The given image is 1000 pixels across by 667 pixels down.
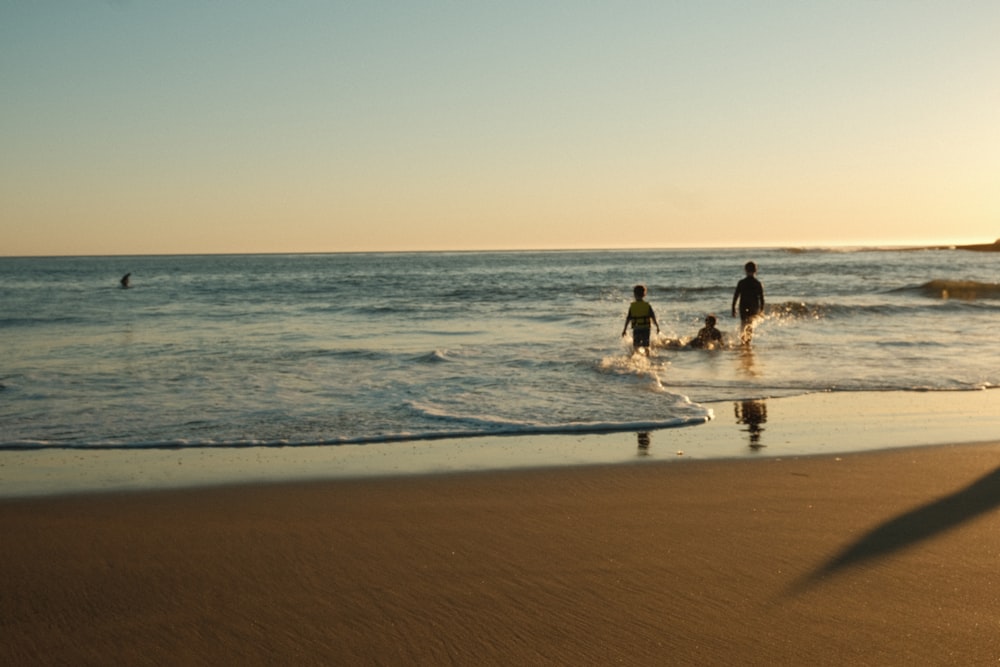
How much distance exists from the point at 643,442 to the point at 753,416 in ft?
6.51

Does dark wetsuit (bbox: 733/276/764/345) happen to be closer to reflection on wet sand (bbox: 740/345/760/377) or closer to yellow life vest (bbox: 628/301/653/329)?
reflection on wet sand (bbox: 740/345/760/377)

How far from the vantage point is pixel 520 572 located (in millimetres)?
4598

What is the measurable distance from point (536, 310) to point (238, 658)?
1070 inches

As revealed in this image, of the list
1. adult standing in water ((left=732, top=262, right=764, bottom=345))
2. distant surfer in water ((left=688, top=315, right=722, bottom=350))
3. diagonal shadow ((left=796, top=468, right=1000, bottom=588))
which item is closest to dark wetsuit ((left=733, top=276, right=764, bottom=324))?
adult standing in water ((left=732, top=262, right=764, bottom=345))

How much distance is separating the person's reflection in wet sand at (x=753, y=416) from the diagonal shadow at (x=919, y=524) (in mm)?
2017

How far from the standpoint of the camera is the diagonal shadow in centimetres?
466

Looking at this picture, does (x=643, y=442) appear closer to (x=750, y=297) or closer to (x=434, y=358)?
(x=434, y=358)

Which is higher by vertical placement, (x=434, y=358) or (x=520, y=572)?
(x=520, y=572)

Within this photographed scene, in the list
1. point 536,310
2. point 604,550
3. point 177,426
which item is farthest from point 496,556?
point 536,310

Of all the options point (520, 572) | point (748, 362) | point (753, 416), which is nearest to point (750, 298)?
point (748, 362)

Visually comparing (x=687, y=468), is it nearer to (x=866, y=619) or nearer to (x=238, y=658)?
(x=866, y=619)

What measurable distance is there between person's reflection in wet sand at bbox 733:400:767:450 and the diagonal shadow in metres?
2.02

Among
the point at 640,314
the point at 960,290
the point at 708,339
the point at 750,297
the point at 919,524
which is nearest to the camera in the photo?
the point at 919,524

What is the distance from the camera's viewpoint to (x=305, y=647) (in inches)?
147
